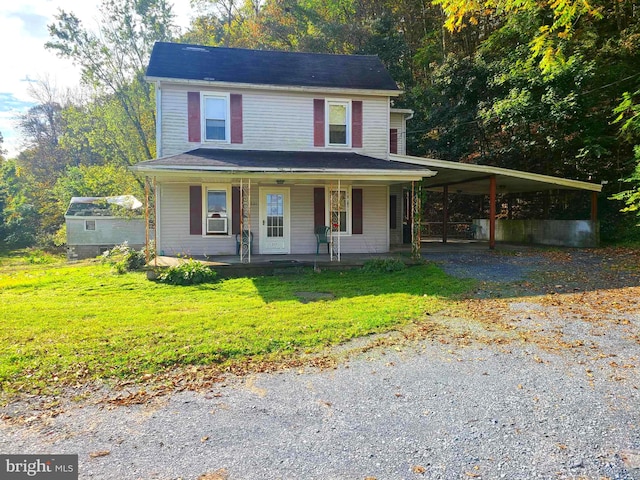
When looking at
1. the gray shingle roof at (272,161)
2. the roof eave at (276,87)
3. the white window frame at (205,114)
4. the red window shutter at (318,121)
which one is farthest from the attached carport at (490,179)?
the white window frame at (205,114)

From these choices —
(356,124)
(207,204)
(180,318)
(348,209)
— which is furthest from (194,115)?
(180,318)

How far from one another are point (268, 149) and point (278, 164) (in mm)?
2084

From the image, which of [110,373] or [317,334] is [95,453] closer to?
[110,373]

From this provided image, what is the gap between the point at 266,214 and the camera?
1274cm

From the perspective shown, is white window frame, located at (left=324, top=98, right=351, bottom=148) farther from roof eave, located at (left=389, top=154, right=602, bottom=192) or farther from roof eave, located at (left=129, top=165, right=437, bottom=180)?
roof eave, located at (left=129, top=165, right=437, bottom=180)

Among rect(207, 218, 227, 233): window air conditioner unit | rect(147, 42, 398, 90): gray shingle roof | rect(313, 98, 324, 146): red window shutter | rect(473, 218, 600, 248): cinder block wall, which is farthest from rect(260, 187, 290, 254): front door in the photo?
rect(473, 218, 600, 248): cinder block wall

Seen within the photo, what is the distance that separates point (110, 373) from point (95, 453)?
1528 millimetres

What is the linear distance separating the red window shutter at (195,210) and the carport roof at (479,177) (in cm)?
637

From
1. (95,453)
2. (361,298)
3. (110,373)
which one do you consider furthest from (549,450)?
(361,298)

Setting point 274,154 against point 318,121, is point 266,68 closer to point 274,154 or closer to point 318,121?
point 318,121

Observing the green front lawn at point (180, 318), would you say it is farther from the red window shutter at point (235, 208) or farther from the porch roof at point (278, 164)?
the red window shutter at point (235, 208)

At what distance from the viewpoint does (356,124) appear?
44.0 feet

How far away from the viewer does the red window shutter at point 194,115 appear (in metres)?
12.5

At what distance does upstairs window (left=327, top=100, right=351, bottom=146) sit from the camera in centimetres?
1339
